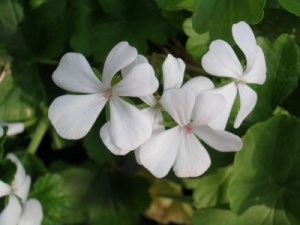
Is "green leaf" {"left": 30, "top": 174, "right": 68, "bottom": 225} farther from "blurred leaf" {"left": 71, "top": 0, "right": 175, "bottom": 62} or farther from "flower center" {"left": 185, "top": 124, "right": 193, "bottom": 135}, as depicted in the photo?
"flower center" {"left": 185, "top": 124, "right": 193, "bottom": 135}

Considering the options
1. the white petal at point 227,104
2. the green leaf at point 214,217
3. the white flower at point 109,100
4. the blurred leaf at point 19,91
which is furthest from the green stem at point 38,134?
the white petal at point 227,104

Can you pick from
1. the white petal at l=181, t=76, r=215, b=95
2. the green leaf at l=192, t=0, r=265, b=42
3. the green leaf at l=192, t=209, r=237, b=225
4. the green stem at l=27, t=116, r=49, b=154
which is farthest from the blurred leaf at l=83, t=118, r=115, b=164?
the white petal at l=181, t=76, r=215, b=95

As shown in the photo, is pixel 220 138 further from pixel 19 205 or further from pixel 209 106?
pixel 19 205

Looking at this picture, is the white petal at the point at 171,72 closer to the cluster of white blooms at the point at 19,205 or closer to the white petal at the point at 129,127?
the white petal at the point at 129,127

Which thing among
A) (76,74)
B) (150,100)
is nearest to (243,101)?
(150,100)

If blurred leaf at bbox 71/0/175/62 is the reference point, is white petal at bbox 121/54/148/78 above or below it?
above
